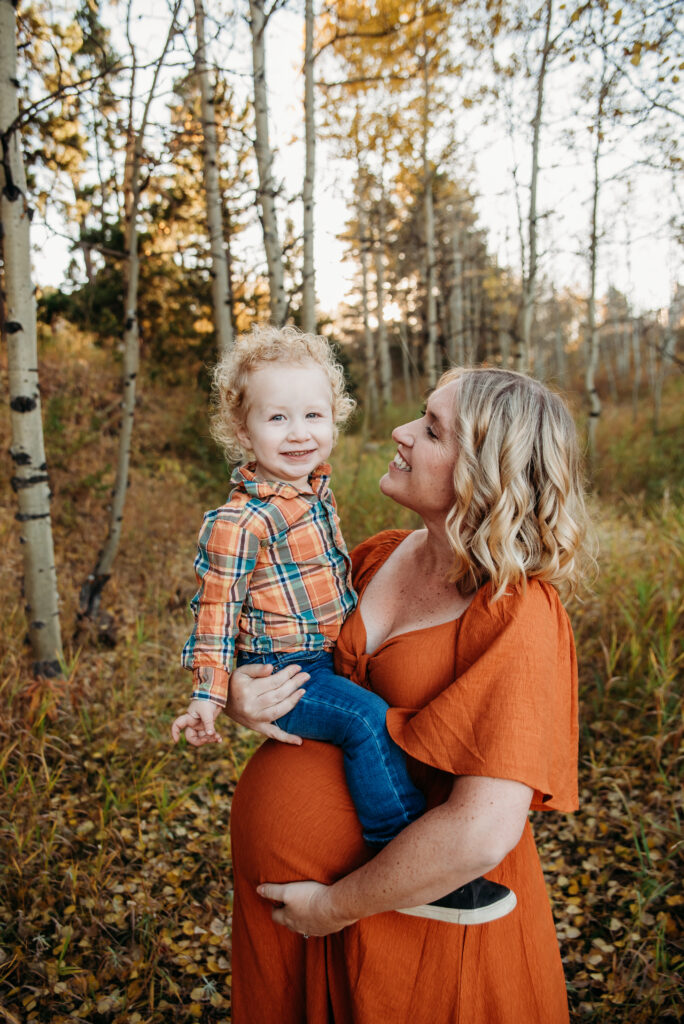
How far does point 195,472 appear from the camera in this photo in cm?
862

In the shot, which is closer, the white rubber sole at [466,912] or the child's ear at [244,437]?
the white rubber sole at [466,912]

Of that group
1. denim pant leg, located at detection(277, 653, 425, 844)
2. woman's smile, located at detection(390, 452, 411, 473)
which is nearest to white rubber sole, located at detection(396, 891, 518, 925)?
denim pant leg, located at detection(277, 653, 425, 844)

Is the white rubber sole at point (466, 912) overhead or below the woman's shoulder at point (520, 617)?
below

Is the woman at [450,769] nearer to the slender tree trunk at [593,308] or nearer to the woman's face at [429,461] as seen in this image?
the woman's face at [429,461]

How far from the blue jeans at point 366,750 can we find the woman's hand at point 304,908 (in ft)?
0.49

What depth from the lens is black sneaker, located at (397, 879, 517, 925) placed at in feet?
→ 3.82

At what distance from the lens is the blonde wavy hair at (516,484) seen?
1303mm

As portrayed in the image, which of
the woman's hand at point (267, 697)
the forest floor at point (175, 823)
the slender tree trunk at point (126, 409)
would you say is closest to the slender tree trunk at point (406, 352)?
the slender tree trunk at point (126, 409)

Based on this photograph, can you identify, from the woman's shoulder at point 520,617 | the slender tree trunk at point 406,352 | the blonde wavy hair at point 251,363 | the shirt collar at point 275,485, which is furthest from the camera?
the slender tree trunk at point 406,352

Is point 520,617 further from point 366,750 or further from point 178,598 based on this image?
point 178,598

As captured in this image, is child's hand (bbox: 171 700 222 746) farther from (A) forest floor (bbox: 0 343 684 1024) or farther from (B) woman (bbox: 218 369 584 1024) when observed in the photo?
(A) forest floor (bbox: 0 343 684 1024)

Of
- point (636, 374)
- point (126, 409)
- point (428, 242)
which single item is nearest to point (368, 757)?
point (126, 409)

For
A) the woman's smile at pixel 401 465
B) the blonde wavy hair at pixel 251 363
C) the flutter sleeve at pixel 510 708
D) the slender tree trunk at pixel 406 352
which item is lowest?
the flutter sleeve at pixel 510 708

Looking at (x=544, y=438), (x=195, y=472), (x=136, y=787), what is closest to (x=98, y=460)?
(x=195, y=472)
